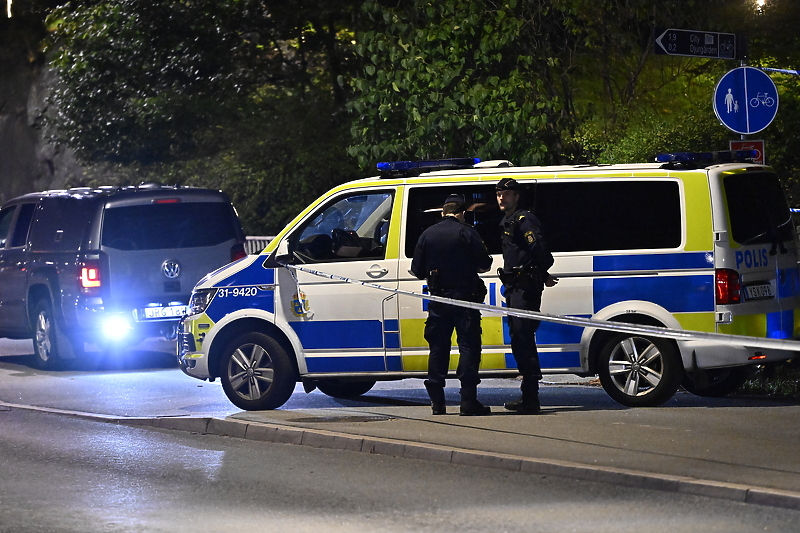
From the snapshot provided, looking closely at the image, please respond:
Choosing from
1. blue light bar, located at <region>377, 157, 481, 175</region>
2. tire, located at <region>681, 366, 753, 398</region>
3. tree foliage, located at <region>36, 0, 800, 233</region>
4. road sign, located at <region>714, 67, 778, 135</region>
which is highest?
tree foliage, located at <region>36, 0, 800, 233</region>

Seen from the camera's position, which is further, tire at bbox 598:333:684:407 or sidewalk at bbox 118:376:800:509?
tire at bbox 598:333:684:407

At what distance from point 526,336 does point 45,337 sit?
23.7 ft

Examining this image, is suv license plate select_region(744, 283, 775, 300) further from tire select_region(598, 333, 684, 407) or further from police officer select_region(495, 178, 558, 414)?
police officer select_region(495, 178, 558, 414)

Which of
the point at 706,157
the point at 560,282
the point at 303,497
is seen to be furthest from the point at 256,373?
the point at 706,157

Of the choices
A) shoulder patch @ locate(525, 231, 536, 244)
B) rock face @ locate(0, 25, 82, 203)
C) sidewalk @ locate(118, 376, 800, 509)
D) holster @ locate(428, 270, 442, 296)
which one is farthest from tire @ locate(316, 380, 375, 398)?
rock face @ locate(0, 25, 82, 203)

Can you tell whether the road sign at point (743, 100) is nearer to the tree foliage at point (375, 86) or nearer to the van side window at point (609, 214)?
the tree foliage at point (375, 86)

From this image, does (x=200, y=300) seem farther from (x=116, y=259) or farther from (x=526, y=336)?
(x=116, y=259)

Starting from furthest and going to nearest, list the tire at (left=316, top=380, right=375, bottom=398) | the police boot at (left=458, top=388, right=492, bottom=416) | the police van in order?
the tire at (left=316, top=380, right=375, bottom=398), the police boot at (left=458, top=388, right=492, bottom=416), the police van

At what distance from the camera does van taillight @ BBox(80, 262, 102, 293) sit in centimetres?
1433

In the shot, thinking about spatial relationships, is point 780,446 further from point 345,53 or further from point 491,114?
point 345,53

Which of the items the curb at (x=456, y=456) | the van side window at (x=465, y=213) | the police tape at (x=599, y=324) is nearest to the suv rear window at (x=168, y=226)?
the curb at (x=456, y=456)

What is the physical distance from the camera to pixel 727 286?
1001 cm

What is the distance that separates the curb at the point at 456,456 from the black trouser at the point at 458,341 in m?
1.15

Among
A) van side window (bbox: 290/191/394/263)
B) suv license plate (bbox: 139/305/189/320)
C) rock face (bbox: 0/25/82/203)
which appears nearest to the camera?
van side window (bbox: 290/191/394/263)
